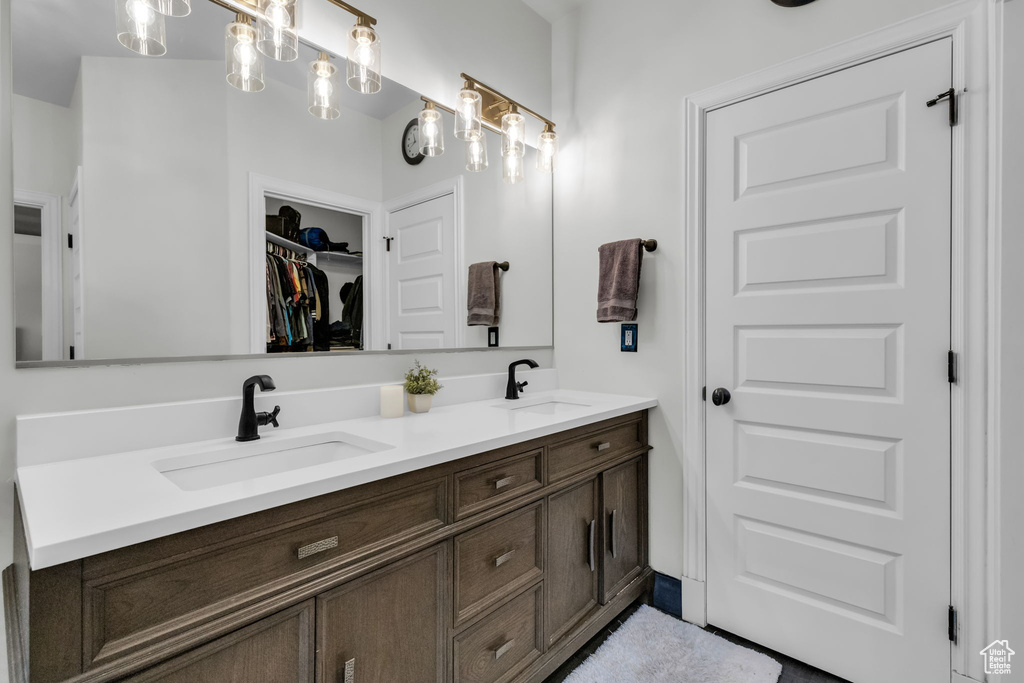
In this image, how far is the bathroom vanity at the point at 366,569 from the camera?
30.7 inches

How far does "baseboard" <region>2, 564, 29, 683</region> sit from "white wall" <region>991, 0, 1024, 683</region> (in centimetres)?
224

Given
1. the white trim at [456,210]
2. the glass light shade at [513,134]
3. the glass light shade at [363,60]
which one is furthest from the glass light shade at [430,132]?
the glass light shade at [513,134]

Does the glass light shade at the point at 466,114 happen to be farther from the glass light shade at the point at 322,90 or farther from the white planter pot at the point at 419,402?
the white planter pot at the point at 419,402

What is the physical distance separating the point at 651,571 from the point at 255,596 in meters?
1.63

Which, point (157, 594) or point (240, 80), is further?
point (240, 80)

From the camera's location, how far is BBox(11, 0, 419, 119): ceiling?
44.7 inches

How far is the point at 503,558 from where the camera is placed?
141 centimetres

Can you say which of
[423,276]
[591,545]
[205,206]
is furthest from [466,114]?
[591,545]

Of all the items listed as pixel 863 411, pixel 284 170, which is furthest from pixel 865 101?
pixel 284 170

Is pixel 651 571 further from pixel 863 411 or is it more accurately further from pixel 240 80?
pixel 240 80

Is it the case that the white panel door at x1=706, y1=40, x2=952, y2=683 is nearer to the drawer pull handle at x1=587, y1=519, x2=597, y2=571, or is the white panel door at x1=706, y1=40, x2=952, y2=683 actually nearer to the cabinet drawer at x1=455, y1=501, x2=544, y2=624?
the drawer pull handle at x1=587, y1=519, x2=597, y2=571

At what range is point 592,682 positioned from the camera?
1.58 metres

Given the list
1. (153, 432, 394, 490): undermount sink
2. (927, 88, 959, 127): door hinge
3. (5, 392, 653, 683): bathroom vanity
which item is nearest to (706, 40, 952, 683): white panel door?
(927, 88, 959, 127): door hinge

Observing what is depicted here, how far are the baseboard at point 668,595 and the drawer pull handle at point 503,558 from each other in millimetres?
921
